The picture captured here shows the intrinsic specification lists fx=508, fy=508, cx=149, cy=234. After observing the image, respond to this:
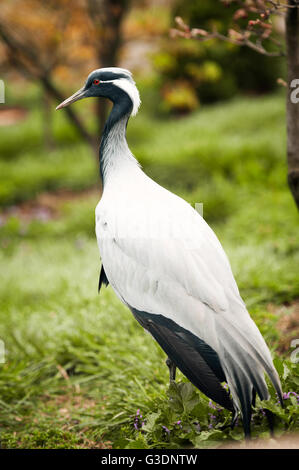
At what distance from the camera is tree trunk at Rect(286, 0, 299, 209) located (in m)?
2.64

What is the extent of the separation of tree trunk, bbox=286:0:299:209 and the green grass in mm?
1064

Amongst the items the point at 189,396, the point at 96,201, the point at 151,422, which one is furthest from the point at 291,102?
the point at 96,201

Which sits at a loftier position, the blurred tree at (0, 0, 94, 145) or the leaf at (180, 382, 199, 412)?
the blurred tree at (0, 0, 94, 145)

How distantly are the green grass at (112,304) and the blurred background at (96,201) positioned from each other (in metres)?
0.01

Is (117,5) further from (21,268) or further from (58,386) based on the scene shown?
(58,386)

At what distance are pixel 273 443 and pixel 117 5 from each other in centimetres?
548

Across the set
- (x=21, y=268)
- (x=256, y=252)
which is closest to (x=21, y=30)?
(x=21, y=268)

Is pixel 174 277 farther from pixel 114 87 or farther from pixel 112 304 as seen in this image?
pixel 112 304

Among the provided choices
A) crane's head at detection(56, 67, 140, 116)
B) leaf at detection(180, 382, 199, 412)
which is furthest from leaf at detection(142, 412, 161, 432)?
crane's head at detection(56, 67, 140, 116)

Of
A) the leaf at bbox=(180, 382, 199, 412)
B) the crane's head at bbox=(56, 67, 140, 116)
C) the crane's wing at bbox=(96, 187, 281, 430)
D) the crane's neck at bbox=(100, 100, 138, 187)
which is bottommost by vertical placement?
the leaf at bbox=(180, 382, 199, 412)

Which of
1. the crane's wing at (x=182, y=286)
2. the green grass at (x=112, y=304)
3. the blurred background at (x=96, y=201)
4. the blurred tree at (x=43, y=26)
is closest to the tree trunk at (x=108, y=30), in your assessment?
the blurred background at (x=96, y=201)

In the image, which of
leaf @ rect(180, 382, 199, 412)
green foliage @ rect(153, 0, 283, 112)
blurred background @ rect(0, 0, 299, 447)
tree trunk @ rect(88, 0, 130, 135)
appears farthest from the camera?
green foliage @ rect(153, 0, 283, 112)

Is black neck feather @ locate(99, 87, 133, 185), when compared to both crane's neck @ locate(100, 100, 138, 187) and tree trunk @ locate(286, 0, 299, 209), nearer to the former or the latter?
crane's neck @ locate(100, 100, 138, 187)

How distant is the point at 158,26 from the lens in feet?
29.5
